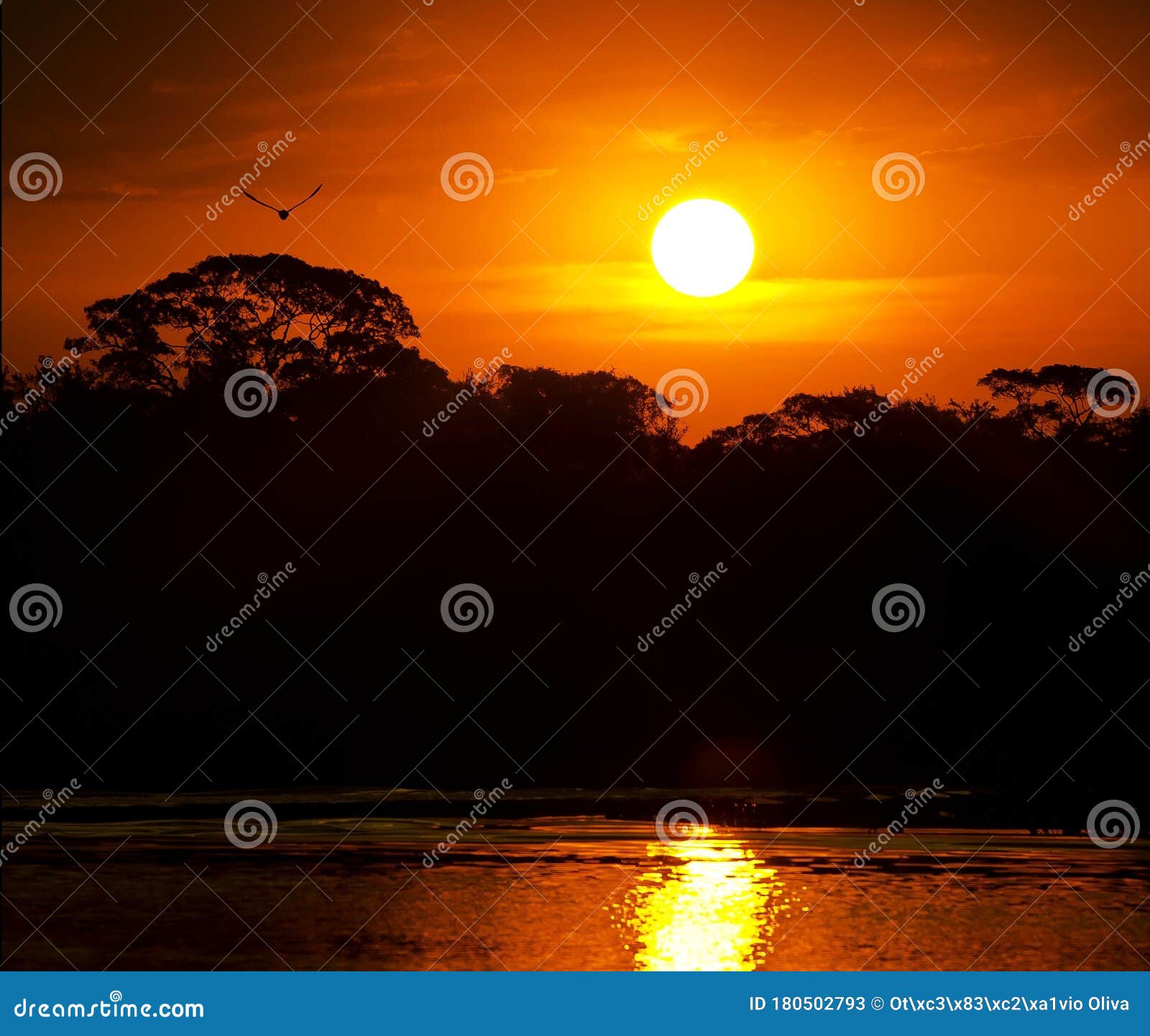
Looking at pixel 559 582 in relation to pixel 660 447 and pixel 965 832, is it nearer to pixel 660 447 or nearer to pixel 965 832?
pixel 965 832

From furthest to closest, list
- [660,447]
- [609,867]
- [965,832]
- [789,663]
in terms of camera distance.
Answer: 1. [660,447]
2. [789,663]
3. [965,832]
4. [609,867]

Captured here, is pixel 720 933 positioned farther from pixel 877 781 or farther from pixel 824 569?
pixel 824 569

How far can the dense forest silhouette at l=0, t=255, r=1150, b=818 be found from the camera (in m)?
42.1

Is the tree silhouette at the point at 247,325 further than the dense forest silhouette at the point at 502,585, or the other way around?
the tree silhouette at the point at 247,325

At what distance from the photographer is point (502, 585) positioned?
198 feet

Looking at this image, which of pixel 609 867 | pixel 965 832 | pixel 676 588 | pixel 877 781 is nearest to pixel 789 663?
pixel 676 588

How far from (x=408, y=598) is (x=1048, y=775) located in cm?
2887

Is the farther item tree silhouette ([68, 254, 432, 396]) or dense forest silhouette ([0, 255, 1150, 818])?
tree silhouette ([68, 254, 432, 396])

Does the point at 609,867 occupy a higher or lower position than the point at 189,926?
higher

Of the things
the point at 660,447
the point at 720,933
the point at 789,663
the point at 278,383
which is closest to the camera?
the point at 720,933

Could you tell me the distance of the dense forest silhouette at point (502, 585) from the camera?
4209 centimetres

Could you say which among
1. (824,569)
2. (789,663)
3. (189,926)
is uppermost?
(824,569)

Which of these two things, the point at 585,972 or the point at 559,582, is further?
the point at 559,582

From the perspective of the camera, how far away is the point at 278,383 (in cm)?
8131
